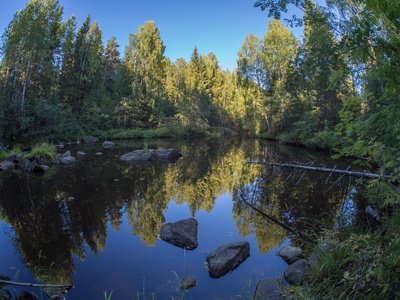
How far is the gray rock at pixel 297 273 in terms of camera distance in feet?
11.1

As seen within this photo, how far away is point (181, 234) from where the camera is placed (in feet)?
16.7

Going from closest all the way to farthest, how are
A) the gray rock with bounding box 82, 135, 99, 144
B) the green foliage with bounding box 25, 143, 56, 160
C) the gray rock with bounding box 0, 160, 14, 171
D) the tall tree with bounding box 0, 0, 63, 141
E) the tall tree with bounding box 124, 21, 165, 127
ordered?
the gray rock with bounding box 0, 160, 14, 171, the green foliage with bounding box 25, 143, 56, 160, the tall tree with bounding box 0, 0, 63, 141, the gray rock with bounding box 82, 135, 99, 144, the tall tree with bounding box 124, 21, 165, 127

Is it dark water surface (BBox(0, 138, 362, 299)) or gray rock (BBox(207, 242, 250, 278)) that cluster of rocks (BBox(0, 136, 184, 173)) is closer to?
dark water surface (BBox(0, 138, 362, 299))

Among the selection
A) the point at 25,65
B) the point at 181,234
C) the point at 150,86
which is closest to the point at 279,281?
the point at 181,234

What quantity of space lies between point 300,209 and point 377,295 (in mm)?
4622

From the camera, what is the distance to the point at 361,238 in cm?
323

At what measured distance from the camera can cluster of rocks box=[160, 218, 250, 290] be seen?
12.8 feet

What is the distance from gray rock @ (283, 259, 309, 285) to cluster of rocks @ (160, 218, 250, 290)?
89cm

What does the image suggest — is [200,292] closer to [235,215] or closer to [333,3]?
[235,215]

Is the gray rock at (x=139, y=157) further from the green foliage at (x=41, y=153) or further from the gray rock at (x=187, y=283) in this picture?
the gray rock at (x=187, y=283)

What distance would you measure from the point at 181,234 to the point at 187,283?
1488 millimetres

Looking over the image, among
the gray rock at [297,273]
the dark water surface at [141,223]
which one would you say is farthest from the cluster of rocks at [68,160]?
the gray rock at [297,273]

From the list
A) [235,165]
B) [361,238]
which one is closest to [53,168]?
[235,165]

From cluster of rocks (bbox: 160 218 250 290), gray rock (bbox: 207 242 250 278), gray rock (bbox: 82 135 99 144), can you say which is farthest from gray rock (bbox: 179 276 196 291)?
gray rock (bbox: 82 135 99 144)
